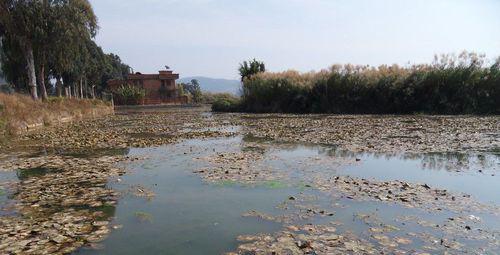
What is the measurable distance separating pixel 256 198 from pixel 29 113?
1537cm

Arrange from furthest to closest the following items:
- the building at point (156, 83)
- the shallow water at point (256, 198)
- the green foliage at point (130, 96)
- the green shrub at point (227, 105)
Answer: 1. the building at point (156, 83)
2. the green foliage at point (130, 96)
3. the green shrub at point (227, 105)
4. the shallow water at point (256, 198)

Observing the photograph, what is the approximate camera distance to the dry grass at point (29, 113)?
50.3 feet

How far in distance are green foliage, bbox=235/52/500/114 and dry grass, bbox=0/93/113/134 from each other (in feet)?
38.0

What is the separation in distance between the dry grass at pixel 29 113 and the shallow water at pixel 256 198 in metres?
7.97

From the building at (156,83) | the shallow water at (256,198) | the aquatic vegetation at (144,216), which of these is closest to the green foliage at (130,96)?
the building at (156,83)

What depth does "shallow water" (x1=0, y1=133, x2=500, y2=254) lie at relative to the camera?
4391 mm

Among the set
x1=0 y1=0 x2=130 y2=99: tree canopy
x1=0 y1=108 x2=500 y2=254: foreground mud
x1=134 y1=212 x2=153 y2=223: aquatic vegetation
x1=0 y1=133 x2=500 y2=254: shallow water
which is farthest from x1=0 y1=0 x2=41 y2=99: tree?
x1=134 y1=212 x2=153 y2=223: aquatic vegetation

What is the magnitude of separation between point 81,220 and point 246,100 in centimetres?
2523

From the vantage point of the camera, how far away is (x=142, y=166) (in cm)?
836

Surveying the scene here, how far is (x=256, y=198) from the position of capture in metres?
5.80

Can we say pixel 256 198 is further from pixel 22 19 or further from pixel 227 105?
pixel 227 105

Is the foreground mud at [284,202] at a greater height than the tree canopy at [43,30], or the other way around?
the tree canopy at [43,30]

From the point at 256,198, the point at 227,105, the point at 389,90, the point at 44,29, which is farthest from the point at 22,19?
the point at 256,198

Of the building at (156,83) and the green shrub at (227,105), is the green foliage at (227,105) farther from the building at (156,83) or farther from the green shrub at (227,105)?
the building at (156,83)
